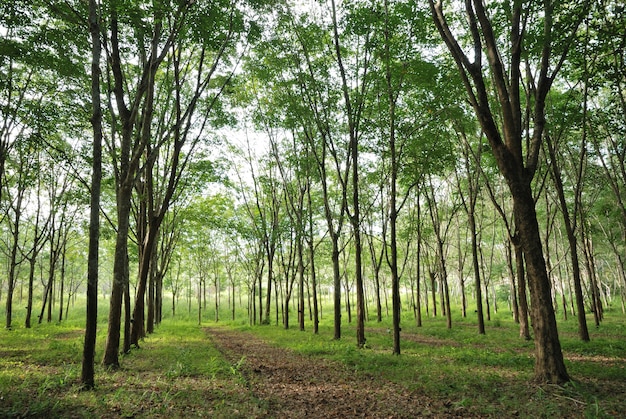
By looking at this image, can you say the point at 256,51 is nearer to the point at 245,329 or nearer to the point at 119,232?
the point at 119,232

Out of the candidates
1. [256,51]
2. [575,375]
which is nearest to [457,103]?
[256,51]

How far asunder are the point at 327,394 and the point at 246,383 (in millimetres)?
2068

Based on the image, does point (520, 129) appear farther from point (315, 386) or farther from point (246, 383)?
point (246, 383)

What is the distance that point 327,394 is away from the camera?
7.48m

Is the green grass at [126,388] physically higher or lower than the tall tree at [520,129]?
lower

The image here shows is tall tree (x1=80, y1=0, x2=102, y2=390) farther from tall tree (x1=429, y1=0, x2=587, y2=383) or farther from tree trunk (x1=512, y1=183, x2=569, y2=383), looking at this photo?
tree trunk (x1=512, y1=183, x2=569, y2=383)

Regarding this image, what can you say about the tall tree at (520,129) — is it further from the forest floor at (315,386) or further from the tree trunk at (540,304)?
the forest floor at (315,386)

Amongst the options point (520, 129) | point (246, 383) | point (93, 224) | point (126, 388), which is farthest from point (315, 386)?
point (520, 129)

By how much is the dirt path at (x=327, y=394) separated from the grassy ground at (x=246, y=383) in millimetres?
314

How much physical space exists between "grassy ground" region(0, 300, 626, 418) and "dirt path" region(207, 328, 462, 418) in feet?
1.03

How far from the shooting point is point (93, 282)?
23.0 ft

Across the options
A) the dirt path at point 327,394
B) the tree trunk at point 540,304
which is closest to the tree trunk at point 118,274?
the dirt path at point 327,394

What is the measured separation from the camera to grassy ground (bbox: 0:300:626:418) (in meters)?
6.05

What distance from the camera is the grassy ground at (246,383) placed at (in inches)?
238
